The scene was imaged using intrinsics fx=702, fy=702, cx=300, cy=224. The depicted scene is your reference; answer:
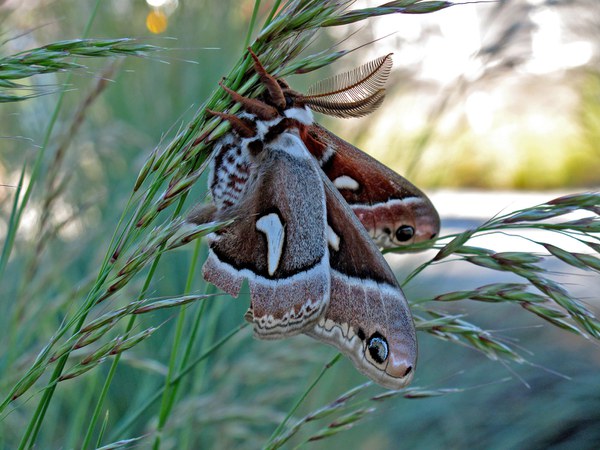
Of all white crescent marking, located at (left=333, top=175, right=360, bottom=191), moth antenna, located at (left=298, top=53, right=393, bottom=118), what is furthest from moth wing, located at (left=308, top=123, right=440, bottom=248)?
moth antenna, located at (left=298, top=53, right=393, bottom=118)

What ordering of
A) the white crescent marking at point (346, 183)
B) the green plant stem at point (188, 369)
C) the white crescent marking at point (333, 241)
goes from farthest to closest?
the white crescent marking at point (346, 183) → the white crescent marking at point (333, 241) → the green plant stem at point (188, 369)

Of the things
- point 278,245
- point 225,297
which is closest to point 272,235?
point 278,245

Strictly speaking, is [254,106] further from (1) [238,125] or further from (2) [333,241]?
(2) [333,241]

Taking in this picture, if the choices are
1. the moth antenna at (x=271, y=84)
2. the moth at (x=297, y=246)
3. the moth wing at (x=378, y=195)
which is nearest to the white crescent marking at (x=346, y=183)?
the moth wing at (x=378, y=195)

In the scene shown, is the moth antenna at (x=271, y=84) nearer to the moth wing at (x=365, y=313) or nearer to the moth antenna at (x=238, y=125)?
the moth antenna at (x=238, y=125)

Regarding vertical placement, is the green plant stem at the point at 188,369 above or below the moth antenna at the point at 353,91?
below

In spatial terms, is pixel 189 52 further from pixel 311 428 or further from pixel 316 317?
pixel 316 317

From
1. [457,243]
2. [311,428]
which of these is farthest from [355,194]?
[311,428]
